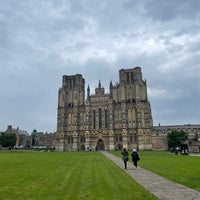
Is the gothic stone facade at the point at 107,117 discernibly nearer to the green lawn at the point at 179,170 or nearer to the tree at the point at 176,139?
the tree at the point at 176,139

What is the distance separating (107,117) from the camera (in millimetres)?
93875

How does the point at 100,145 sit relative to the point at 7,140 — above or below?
below

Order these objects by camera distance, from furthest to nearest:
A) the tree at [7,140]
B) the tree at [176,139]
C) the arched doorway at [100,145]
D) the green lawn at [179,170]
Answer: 1. the arched doorway at [100,145]
2. the tree at [7,140]
3. the tree at [176,139]
4. the green lawn at [179,170]

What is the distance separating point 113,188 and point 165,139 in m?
87.2

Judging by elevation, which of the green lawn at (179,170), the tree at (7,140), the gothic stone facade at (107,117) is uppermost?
the gothic stone facade at (107,117)

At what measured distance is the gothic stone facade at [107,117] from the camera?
89.2 meters

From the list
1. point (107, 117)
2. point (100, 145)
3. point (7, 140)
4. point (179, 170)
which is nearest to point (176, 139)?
point (107, 117)

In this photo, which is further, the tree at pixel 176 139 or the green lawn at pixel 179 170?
the tree at pixel 176 139

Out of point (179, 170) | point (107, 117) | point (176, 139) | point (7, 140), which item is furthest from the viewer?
point (107, 117)

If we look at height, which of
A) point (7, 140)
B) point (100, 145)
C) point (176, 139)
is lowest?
point (100, 145)

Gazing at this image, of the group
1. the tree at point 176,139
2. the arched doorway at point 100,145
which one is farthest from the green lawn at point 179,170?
the arched doorway at point 100,145

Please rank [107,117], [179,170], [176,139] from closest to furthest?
[179,170], [176,139], [107,117]

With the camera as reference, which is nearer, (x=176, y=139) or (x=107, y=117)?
(x=176, y=139)

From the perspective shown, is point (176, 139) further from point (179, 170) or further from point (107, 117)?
point (179, 170)
